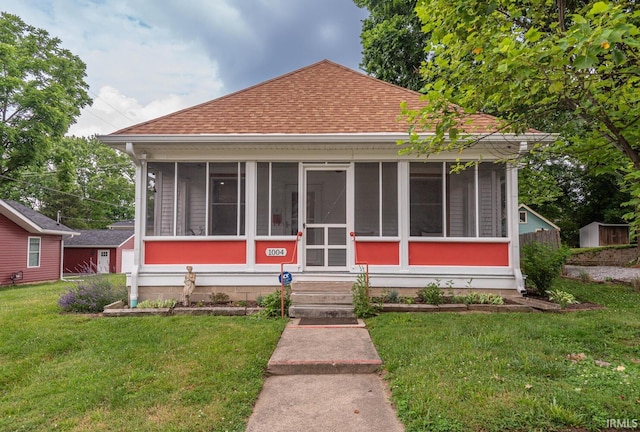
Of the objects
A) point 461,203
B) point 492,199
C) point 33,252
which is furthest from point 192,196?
point 33,252

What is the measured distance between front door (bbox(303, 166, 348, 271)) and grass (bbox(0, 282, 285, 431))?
6.73ft

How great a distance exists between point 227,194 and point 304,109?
8.88ft

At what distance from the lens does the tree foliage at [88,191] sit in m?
35.6

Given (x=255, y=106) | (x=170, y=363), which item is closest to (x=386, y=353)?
(x=170, y=363)

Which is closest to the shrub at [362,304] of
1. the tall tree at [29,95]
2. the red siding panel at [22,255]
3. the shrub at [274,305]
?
the shrub at [274,305]

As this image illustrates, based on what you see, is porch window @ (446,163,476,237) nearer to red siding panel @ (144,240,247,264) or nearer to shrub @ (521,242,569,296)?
shrub @ (521,242,569,296)

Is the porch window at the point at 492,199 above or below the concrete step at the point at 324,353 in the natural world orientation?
above

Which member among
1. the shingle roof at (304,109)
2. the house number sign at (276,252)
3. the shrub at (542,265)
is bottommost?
the shrub at (542,265)

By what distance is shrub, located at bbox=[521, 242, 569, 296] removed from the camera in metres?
6.91

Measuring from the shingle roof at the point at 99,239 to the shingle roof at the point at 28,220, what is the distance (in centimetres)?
577

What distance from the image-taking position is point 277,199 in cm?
728

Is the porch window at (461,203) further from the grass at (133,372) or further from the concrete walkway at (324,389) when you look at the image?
the grass at (133,372)

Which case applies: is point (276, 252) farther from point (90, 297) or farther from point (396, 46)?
point (396, 46)

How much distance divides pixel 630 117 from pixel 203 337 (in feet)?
18.9
